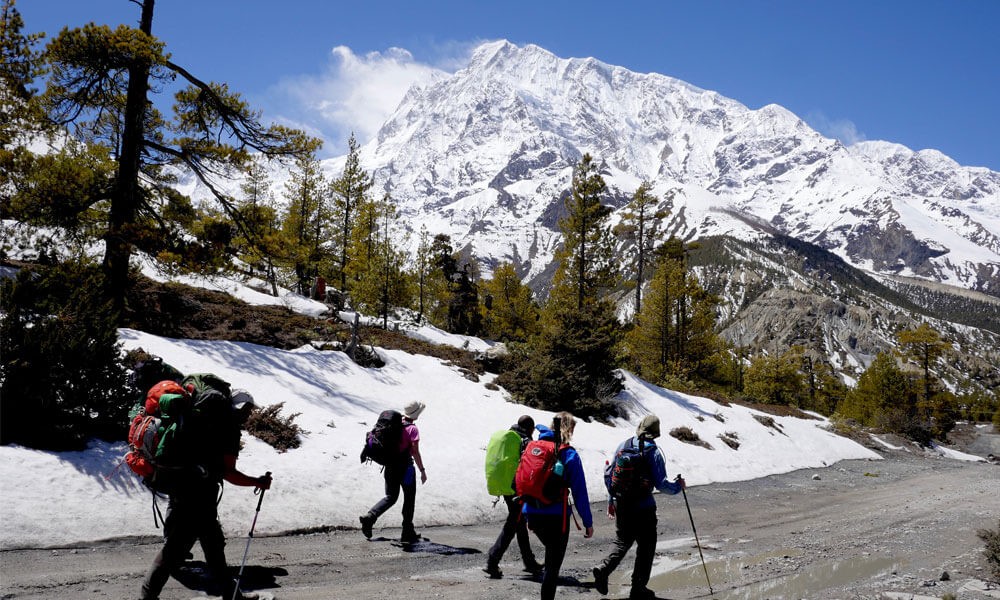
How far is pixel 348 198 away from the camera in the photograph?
36.1m

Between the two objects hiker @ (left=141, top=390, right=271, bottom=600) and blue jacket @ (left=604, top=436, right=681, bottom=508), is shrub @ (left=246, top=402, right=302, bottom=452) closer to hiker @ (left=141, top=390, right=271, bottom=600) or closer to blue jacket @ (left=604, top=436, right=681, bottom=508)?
hiker @ (left=141, top=390, right=271, bottom=600)

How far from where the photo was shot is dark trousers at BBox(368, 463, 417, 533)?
304 inches

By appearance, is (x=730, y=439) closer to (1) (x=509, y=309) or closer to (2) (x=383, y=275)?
(2) (x=383, y=275)

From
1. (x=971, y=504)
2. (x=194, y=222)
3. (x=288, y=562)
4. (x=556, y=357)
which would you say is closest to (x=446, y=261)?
(x=556, y=357)

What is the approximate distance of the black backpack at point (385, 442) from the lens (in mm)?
7672

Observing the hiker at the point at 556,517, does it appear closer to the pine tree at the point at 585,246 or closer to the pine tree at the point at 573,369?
the pine tree at the point at 573,369

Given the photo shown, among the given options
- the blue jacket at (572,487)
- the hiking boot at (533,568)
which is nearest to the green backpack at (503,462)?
the blue jacket at (572,487)

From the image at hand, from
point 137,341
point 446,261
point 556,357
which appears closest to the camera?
point 137,341

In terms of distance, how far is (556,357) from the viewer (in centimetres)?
2175

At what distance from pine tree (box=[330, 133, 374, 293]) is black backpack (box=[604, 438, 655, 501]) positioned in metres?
31.1

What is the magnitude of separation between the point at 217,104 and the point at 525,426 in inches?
520

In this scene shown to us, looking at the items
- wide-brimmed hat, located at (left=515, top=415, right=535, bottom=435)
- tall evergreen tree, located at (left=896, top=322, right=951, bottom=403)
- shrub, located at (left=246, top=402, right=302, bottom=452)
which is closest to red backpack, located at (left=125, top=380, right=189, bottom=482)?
wide-brimmed hat, located at (left=515, top=415, right=535, bottom=435)

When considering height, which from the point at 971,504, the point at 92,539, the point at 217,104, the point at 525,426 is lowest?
the point at 971,504

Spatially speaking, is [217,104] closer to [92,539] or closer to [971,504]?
[92,539]
